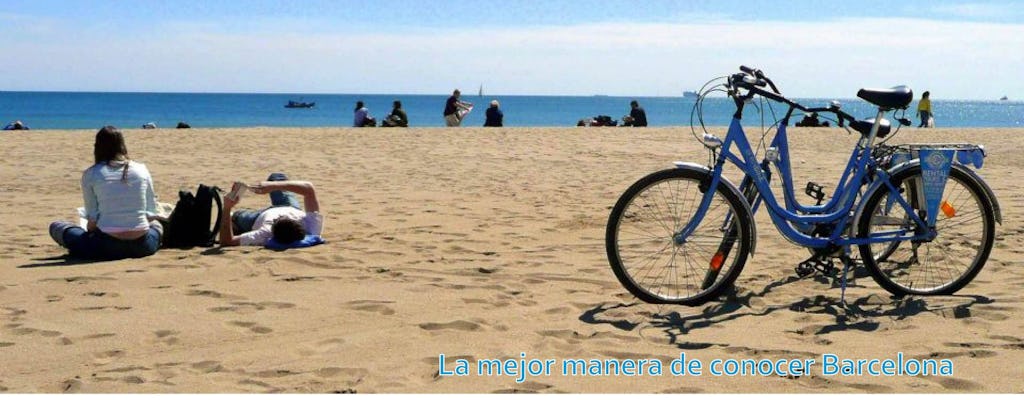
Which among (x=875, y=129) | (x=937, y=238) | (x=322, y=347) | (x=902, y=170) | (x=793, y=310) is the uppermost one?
(x=875, y=129)

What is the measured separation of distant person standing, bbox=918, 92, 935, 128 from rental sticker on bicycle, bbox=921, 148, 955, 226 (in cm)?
2348

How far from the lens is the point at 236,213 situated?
7797mm

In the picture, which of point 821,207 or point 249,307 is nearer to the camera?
point 249,307

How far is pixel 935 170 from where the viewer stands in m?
5.32

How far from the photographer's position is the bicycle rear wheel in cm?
538

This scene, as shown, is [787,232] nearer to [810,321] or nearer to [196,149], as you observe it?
[810,321]

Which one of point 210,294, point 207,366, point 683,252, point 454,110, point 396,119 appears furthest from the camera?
point 454,110

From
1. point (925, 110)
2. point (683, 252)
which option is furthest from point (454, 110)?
point (683, 252)

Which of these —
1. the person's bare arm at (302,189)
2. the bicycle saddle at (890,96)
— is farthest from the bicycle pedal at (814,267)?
the person's bare arm at (302,189)

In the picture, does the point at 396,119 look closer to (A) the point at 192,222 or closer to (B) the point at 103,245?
(A) the point at 192,222

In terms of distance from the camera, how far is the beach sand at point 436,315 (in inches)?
163

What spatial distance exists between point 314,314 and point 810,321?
2.57m

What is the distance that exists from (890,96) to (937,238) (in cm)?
102
